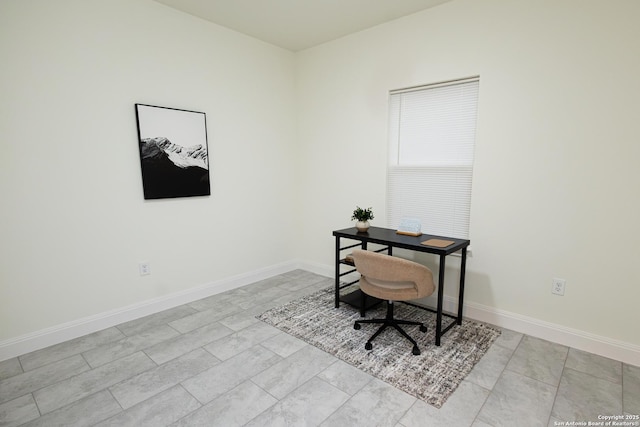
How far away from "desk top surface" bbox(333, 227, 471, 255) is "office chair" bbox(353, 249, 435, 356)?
0.22 m

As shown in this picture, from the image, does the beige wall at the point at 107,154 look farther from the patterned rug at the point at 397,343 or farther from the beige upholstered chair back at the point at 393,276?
the beige upholstered chair back at the point at 393,276

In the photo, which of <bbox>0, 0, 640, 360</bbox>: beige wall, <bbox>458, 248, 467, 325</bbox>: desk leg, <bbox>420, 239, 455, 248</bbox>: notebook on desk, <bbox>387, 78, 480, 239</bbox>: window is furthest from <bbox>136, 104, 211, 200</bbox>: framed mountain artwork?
<bbox>458, 248, 467, 325</bbox>: desk leg

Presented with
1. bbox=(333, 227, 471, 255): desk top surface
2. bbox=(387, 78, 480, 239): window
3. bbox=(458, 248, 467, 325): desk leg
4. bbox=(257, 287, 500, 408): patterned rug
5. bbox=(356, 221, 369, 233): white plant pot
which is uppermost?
bbox=(387, 78, 480, 239): window

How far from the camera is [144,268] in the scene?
9.79ft

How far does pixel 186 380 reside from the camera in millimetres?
2082

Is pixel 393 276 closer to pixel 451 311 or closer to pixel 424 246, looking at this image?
pixel 424 246

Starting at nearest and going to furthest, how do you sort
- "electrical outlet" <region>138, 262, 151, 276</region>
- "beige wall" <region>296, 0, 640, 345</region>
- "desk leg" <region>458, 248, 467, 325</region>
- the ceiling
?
"beige wall" <region>296, 0, 640, 345</region>, "desk leg" <region>458, 248, 467, 325</region>, the ceiling, "electrical outlet" <region>138, 262, 151, 276</region>

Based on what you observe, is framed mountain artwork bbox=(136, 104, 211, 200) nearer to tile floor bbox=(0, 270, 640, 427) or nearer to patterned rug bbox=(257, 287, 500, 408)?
tile floor bbox=(0, 270, 640, 427)

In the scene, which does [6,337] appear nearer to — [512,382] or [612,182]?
[512,382]

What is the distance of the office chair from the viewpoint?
2252mm

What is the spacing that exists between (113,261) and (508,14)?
3781 millimetres

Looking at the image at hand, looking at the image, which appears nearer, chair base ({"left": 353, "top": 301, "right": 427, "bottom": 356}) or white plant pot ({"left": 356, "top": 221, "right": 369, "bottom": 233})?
chair base ({"left": 353, "top": 301, "right": 427, "bottom": 356})

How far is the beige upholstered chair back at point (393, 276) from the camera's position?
2.25 m

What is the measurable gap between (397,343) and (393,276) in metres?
0.61
